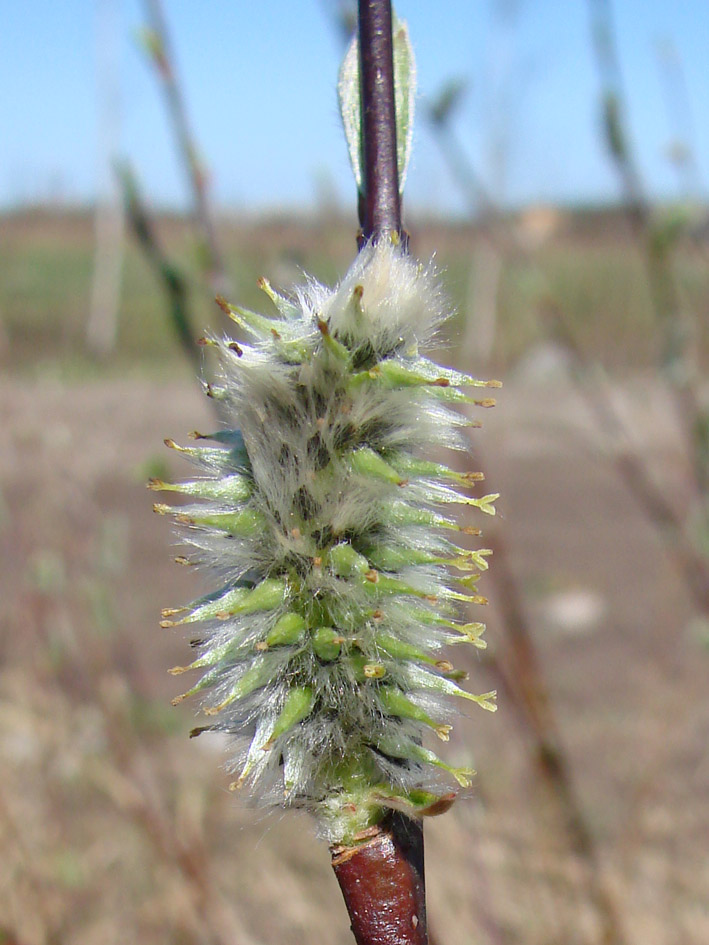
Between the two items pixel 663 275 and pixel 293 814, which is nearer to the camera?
pixel 293 814

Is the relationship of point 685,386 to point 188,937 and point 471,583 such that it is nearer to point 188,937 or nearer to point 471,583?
point 471,583

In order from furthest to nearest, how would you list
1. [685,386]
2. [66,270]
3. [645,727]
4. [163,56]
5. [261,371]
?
[66,270], [645,727], [685,386], [163,56], [261,371]

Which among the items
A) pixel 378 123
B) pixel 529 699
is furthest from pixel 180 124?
pixel 529 699

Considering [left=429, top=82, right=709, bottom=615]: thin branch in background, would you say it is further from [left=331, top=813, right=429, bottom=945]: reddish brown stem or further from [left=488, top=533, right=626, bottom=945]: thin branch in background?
[left=331, top=813, right=429, bottom=945]: reddish brown stem

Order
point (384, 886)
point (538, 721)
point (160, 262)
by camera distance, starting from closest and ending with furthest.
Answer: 1. point (384, 886)
2. point (160, 262)
3. point (538, 721)

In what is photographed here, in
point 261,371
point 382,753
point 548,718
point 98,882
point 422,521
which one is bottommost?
point 98,882

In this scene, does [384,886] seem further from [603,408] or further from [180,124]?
[603,408]

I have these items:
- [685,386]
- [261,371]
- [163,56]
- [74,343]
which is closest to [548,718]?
[685,386]
